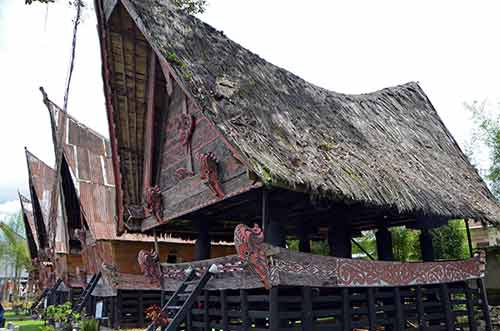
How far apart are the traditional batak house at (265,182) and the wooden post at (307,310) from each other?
0.06 ft

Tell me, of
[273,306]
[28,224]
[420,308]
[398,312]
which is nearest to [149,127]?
[273,306]

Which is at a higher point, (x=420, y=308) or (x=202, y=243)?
(x=202, y=243)

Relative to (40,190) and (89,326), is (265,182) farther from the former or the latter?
(40,190)

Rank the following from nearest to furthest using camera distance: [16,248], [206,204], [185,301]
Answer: [185,301], [206,204], [16,248]

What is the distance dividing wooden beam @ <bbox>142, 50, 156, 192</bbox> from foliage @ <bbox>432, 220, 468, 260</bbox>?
10845 millimetres

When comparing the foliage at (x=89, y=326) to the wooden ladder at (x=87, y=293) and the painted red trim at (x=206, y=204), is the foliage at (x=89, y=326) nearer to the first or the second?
the painted red trim at (x=206, y=204)

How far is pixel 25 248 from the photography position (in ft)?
99.1

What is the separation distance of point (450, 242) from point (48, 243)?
14.7 metres

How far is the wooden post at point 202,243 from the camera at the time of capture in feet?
26.0

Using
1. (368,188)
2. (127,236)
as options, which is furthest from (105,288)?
(368,188)

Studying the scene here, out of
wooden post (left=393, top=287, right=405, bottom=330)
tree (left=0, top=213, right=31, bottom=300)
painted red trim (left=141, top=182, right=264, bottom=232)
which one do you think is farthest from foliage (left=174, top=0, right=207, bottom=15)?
tree (left=0, top=213, right=31, bottom=300)

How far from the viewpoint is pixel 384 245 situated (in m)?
8.88

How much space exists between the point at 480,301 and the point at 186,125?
21.2 feet

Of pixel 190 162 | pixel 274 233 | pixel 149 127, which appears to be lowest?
pixel 274 233
